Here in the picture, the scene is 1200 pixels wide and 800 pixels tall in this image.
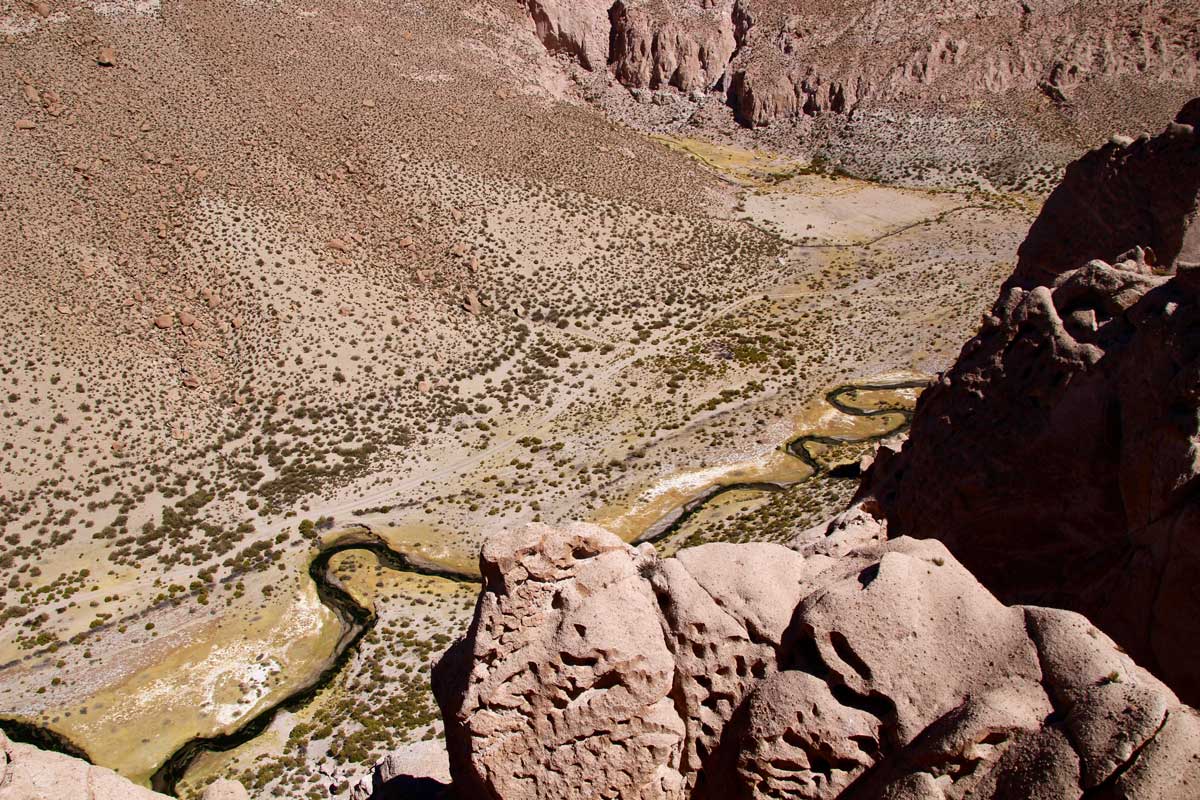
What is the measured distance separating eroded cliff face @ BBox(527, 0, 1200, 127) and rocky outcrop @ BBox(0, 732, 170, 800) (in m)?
84.1

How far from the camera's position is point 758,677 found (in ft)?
41.3

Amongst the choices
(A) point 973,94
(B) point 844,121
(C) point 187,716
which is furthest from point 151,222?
(A) point 973,94

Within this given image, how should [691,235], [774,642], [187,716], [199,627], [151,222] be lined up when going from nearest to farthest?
[774,642], [187,716], [199,627], [151,222], [691,235]

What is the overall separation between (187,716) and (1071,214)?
1209 inches

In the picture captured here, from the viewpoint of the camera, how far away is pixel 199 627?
3266cm

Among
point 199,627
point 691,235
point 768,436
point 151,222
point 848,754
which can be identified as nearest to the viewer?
point 848,754

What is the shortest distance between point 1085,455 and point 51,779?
15965 millimetres

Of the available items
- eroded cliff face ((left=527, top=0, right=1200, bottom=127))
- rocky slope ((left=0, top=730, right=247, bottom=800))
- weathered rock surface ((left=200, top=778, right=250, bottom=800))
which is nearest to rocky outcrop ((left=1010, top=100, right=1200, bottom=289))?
weathered rock surface ((left=200, top=778, right=250, bottom=800))

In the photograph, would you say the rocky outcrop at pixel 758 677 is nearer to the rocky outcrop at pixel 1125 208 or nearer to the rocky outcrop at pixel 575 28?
the rocky outcrop at pixel 1125 208

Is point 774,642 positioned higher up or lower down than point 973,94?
lower down

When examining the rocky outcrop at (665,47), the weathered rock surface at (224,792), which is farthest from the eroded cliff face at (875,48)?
the weathered rock surface at (224,792)

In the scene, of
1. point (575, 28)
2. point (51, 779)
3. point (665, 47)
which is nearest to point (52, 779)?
point (51, 779)

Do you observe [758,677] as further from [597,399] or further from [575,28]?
[575,28]

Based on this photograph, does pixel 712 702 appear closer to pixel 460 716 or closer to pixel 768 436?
pixel 460 716
